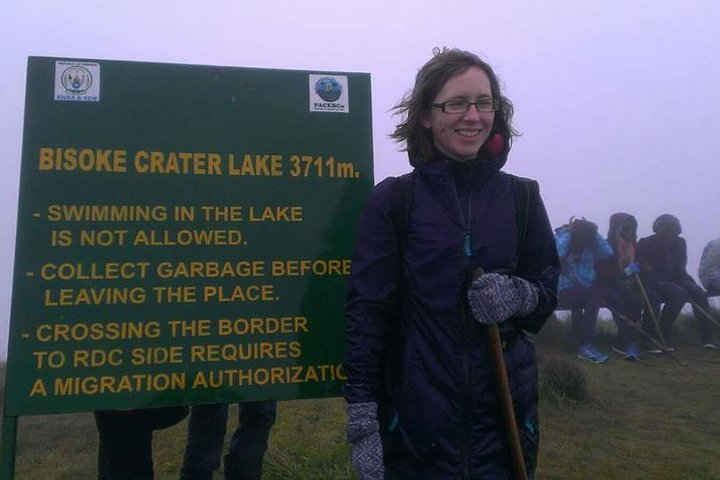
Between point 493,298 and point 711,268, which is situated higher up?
point 711,268

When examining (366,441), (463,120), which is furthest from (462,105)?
(366,441)

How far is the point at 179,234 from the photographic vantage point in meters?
2.74

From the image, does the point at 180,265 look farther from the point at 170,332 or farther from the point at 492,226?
the point at 492,226

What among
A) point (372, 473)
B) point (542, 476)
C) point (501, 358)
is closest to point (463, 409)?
point (501, 358)

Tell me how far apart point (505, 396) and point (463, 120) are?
96 centimetres

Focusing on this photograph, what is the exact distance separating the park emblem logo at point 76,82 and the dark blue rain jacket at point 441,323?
1256 millimetres

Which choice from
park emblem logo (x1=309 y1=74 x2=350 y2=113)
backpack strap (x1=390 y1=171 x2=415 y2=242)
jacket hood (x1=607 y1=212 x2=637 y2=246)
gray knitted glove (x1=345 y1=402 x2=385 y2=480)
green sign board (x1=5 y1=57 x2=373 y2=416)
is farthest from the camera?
jacket hood (x1=607 y1=212 x2=637 y2=246)

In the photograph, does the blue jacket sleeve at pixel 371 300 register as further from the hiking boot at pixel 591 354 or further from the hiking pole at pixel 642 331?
the hiking pole at pixel 642 331

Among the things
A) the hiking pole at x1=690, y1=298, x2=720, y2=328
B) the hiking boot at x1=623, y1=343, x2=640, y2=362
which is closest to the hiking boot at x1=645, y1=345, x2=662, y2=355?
the hiking boot at x1=623, y1=343, x2=640, y2=362

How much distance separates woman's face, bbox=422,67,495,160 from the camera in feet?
7.97

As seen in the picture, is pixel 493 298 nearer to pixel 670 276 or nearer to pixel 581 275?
pixel 581 275

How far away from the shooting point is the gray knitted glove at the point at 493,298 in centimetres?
216

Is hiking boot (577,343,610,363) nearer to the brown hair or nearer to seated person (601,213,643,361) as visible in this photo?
seated person (601,213,643,361)

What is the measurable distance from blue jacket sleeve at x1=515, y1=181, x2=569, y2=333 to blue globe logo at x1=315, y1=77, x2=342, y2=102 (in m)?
1.00
